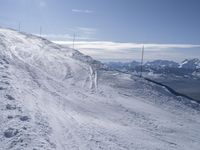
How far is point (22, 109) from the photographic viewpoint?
19.5 meters

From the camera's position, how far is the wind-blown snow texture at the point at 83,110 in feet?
54.4

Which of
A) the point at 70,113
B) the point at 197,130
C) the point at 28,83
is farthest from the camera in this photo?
the point at 28,83

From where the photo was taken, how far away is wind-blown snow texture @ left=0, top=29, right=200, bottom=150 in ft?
54.4

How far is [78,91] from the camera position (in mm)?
29906

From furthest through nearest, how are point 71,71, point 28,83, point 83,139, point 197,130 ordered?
point 71,71 → point 28,83 → point 197,130 → point 83,139

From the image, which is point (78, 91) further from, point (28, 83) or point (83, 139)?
point (83, 139)

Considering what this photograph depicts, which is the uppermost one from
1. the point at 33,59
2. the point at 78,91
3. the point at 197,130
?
the point at 33,59

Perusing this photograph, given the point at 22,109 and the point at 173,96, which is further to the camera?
the point at 173,96

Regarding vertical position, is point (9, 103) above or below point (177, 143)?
above

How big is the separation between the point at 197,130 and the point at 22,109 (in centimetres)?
1290

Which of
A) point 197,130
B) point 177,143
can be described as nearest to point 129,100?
point 197,130

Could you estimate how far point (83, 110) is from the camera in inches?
955

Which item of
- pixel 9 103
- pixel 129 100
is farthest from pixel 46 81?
pixel 9 103

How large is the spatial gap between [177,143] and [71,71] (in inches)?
810
